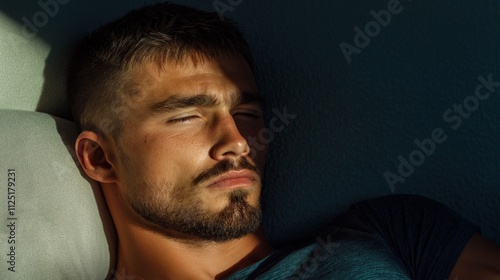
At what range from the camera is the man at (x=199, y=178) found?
122cm

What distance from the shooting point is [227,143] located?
1.21 meters

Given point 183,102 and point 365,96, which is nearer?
point 183,102

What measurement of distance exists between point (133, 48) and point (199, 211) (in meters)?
0.32

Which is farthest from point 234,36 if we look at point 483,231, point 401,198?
point 483,231

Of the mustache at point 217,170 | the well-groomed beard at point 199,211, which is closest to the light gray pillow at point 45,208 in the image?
the well-groomed beard at point 199,211

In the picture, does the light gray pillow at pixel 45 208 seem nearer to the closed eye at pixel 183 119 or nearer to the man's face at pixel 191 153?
the man's face at pixel 191 153

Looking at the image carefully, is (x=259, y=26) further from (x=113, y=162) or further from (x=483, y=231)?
(x=483, y=231)

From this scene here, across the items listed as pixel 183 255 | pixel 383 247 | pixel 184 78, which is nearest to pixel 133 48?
pixel 184 78

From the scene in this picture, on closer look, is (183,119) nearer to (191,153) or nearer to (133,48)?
(191,153)

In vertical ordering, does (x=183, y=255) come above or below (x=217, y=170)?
below

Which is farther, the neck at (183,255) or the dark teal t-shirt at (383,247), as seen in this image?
the neck at (183,255)

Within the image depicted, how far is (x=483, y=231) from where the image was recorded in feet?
4.27

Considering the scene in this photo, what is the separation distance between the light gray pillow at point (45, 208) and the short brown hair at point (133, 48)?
0.08 meters

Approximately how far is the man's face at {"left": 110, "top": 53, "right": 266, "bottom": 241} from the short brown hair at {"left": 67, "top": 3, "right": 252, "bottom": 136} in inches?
1.2
